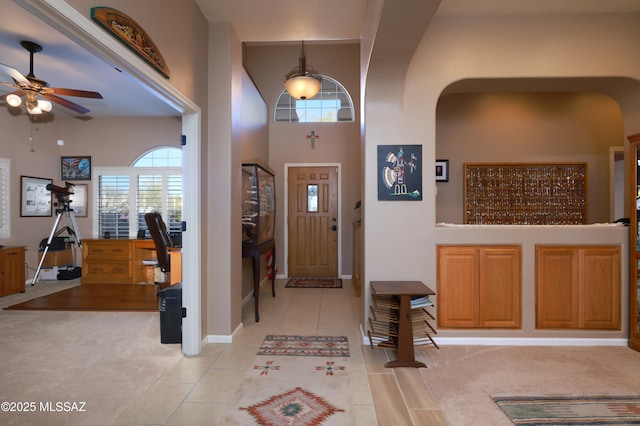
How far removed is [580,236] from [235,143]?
335 centimetres

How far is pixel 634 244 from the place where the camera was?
9.82 ft

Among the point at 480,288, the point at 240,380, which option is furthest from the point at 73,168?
the point at 480,288

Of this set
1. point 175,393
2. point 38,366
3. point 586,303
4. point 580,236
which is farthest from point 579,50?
point 38,366

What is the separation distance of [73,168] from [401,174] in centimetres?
609

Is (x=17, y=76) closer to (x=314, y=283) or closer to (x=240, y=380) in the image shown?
(x=240, y=380)

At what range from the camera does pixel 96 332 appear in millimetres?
3373

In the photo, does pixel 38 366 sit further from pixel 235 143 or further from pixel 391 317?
pixel 391 317

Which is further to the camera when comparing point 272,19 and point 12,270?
point 12,270

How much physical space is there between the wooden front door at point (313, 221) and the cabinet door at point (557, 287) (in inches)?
137

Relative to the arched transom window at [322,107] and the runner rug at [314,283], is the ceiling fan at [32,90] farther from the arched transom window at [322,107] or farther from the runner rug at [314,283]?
the runner rug at [314,283]

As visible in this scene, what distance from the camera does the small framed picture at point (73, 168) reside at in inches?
241

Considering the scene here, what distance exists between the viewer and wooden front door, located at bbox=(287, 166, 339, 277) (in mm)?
6102

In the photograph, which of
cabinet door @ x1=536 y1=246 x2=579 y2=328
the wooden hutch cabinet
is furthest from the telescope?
the wooden hutch cabinet

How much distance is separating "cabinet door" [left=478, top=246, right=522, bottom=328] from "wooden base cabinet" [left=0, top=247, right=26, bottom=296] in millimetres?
6168
